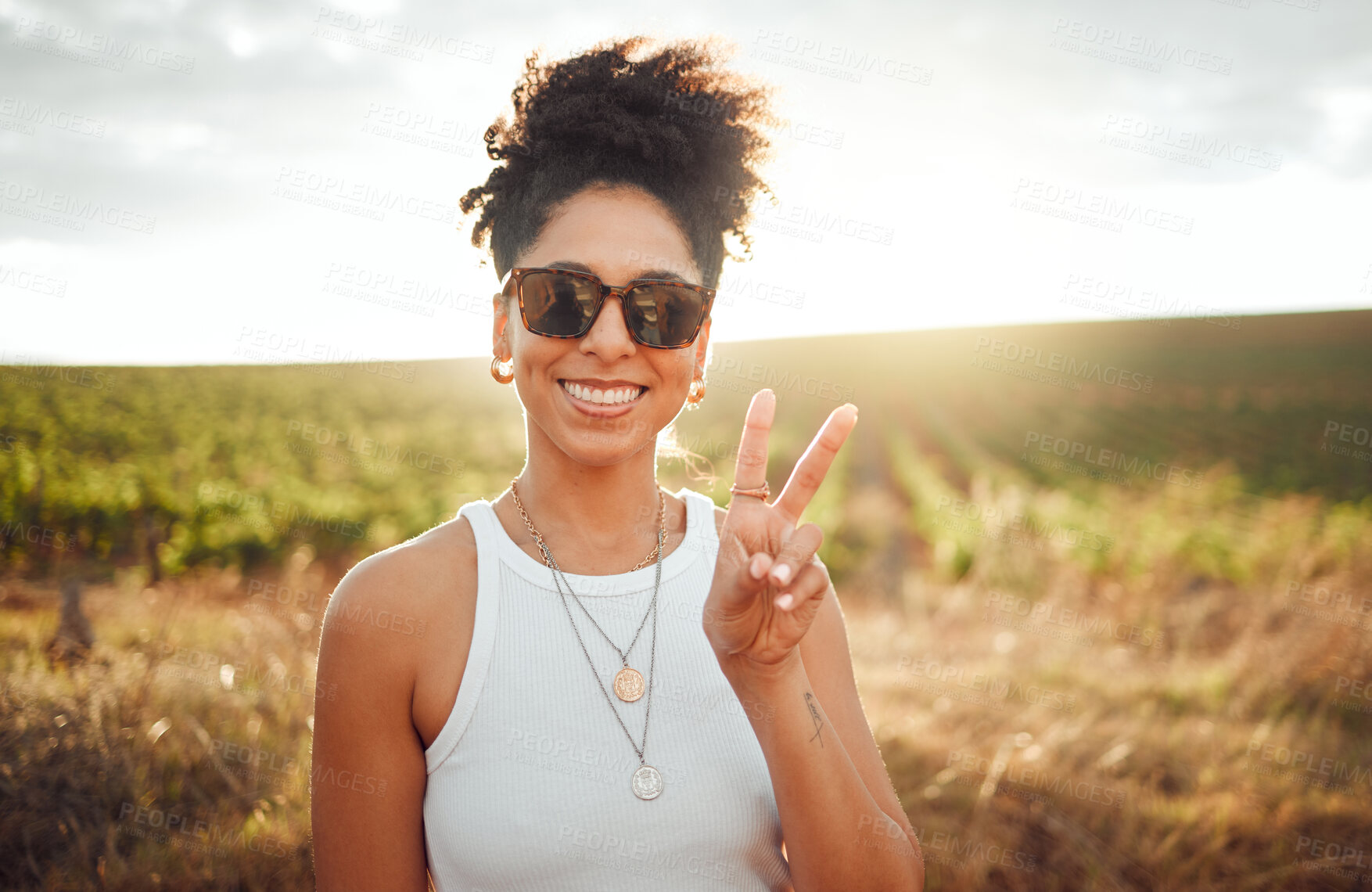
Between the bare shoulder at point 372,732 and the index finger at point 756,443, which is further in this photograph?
the bare shoulder at point 372,732

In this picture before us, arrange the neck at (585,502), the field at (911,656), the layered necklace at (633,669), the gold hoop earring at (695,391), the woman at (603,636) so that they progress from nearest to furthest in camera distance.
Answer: the woman at (603,636) < the layered necklace at (633,669) < the neck at (585,502) < the gold hoop earring at (695,391) < the field at (911,656)

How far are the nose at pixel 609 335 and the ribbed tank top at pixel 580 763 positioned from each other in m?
0.55

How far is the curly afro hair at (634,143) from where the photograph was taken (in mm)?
2082

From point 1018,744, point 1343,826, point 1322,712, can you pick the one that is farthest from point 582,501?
point 1322,712

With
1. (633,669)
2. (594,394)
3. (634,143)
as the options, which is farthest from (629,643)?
(634,143)

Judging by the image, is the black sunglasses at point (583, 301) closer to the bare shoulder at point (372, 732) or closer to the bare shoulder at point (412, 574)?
the bare shoulder at point (412, 574)

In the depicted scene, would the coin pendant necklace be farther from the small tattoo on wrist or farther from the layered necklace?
the small tattoo on wrist

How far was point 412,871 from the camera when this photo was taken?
1774mm

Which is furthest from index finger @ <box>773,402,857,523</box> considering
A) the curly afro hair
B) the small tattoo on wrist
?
the curly afro hair

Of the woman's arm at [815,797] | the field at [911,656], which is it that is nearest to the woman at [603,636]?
the woman's arm at [815,797]

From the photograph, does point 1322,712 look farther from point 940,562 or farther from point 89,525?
point 89,525

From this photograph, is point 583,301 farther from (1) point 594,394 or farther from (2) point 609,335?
(1) point 594,394

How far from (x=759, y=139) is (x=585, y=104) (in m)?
0.59

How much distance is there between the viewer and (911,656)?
6.60m
